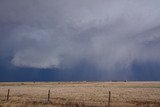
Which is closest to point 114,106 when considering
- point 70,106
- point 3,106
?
point 70,106

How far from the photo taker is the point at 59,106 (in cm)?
2658

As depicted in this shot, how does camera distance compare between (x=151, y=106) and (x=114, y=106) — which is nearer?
(x=114, y=106)

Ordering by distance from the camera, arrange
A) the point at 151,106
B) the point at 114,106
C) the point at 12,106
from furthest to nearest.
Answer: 1. the point at 151,106
2. the point at 114,106
3. the point at 12,106

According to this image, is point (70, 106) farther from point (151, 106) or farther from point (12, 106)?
point (151, 106)

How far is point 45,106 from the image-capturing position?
26.4 m

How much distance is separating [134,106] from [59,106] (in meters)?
8.66

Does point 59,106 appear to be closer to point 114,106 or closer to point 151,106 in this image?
point 114,106

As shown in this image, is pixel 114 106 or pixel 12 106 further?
pixel 114 106

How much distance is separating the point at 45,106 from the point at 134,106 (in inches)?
397

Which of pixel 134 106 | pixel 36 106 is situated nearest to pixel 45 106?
pixel 36 106

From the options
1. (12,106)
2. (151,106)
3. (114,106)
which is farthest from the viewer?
(151,106)

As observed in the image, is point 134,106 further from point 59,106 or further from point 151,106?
point 59,106

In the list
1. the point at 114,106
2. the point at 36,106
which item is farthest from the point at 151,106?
the point at 36,106

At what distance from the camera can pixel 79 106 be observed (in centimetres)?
2650
